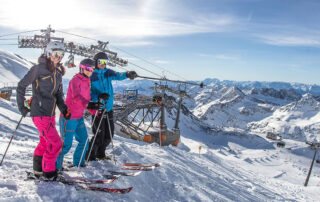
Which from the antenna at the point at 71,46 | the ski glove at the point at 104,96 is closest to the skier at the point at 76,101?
the ski glove at the point at 104,96

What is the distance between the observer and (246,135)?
112000mm

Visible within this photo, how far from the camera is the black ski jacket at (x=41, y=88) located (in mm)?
3889

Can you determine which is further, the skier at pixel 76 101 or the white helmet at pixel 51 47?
the skier at pixel 76 101

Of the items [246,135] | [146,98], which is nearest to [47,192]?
[146,98]

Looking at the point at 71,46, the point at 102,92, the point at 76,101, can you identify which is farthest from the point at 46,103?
the point at 71,46

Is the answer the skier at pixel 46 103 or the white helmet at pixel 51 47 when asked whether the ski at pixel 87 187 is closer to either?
the skier at pixel 46 103

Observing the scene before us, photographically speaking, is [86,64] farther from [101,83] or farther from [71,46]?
[71,46]

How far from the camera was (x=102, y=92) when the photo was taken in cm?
569

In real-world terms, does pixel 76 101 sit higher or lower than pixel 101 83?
lower

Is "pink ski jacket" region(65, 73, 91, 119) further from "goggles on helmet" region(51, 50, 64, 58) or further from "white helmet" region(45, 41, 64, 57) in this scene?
"white helmet" region(45, 41, 64, 57)

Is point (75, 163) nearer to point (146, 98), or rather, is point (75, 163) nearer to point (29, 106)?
point (29, 106)

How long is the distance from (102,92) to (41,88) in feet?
5.81

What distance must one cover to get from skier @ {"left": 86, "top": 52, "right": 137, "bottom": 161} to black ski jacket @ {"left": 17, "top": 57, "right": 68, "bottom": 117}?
53.5 inches

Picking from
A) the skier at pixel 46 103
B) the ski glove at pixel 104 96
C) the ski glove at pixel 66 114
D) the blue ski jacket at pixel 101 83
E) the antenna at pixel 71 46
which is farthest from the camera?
the antenna at pixel 71 46
